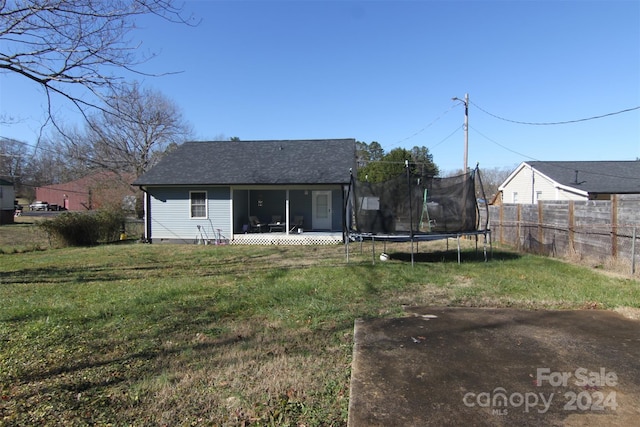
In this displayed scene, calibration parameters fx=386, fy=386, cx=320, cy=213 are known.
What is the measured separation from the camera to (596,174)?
22.4 meters

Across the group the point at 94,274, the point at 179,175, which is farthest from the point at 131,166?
the point at 94,274

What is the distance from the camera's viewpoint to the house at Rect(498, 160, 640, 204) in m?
20.5

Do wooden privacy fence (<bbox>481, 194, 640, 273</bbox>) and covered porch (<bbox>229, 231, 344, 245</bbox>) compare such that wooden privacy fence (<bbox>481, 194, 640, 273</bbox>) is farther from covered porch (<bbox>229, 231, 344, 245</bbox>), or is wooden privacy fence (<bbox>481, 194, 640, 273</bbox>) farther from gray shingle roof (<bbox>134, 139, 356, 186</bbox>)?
covered porch (<bbox>229, 231, 344, 245</bbox>)

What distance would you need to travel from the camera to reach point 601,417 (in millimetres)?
2596

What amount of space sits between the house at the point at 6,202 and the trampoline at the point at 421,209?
112ft

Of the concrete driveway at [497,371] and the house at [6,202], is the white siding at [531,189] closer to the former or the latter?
the concrete driveway at [497,371]

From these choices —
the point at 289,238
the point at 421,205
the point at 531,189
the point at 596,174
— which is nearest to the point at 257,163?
the point at 289,238

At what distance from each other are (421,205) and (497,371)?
6437 millimetres

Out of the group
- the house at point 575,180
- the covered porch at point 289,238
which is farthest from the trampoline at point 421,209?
the house at point 575,180

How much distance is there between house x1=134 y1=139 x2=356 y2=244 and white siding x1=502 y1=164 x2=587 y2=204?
41.1 feet

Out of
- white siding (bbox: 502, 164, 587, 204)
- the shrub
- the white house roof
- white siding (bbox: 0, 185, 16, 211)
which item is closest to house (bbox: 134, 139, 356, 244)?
the shrub

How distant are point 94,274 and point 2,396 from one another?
621 centimetres

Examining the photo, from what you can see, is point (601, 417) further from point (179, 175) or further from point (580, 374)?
point (179, 175)

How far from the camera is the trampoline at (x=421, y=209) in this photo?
30.8 ft
